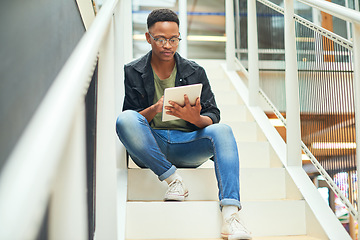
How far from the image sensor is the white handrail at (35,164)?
14.3 inches

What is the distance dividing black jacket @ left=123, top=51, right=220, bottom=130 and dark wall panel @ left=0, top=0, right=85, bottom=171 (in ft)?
1.00

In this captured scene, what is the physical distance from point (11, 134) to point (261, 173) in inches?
39.8

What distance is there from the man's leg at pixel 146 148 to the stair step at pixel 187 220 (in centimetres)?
6

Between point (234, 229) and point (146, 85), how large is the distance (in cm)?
68

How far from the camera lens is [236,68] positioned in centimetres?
305

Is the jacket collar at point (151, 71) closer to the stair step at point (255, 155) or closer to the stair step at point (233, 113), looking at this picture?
the stair step at point (255, 155)

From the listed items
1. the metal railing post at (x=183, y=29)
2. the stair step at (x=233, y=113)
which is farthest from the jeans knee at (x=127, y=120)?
the metal railing post at (x=183, y=29)

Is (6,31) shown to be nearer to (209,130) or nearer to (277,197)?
(209,130)

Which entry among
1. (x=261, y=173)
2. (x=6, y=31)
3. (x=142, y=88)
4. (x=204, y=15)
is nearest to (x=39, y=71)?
(x=6, y=31)

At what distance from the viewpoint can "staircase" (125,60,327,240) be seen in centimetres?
147

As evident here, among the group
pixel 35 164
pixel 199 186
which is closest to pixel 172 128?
pixel 199 186

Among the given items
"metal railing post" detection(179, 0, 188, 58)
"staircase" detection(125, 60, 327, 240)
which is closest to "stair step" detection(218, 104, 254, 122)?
"staircase" detection(125, 60, 327, 240)

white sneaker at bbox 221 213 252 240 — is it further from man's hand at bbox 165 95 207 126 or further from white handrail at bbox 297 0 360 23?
white handrail at bbox 297 0 360 23

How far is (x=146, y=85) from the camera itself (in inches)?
67.6
